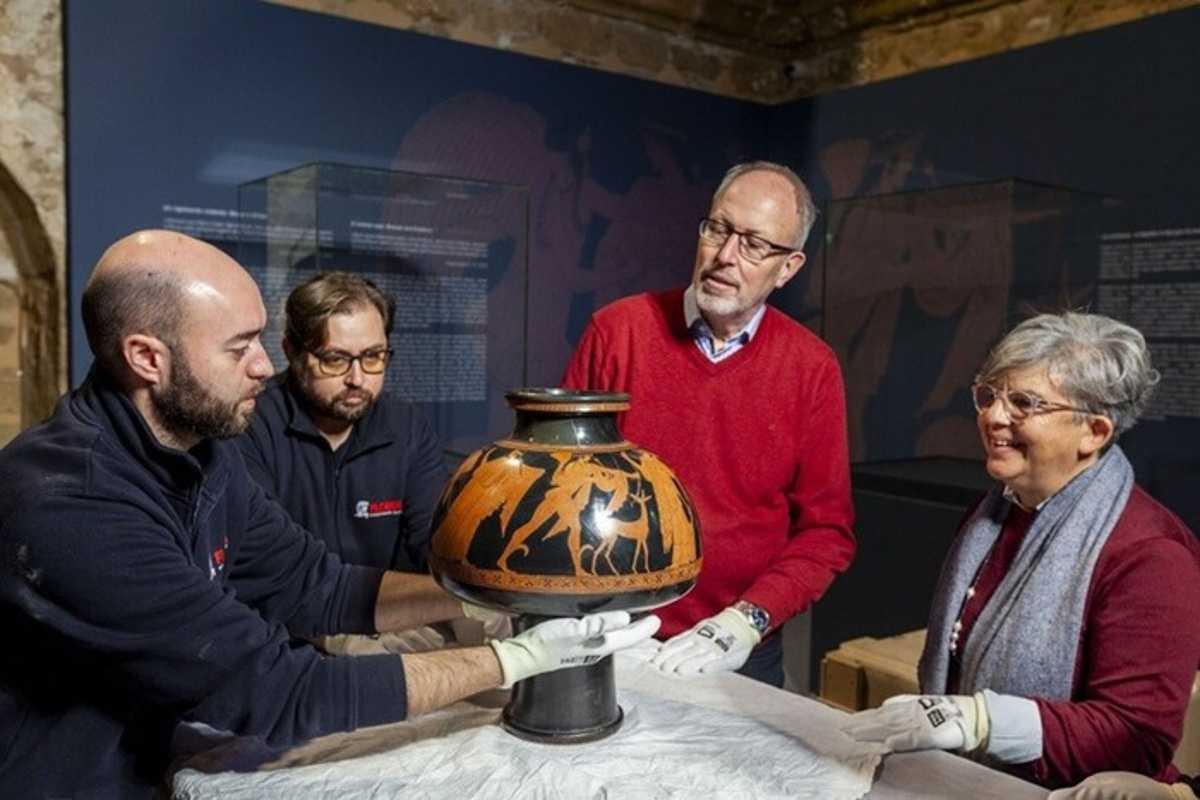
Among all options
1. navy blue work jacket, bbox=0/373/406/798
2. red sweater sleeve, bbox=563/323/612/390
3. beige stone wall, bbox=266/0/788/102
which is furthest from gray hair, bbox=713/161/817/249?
beige stone wall, bbox=266/0/788/102

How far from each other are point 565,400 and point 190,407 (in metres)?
0.55

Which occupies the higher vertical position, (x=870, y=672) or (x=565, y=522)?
(x=565, y=522)

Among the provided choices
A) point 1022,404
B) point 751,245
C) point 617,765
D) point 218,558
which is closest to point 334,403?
point 218,558

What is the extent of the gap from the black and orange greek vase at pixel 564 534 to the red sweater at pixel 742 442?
60cm

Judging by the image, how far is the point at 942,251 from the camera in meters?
4.01

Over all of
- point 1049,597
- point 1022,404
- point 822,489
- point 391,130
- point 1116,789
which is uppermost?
point 391,130

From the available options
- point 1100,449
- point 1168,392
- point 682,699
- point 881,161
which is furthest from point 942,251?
point 682,699

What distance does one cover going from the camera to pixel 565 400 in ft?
4.93

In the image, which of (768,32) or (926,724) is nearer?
(926,724)

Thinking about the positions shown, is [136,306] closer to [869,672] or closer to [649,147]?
[869,672]

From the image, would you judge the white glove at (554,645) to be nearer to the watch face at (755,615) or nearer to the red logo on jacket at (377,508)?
the watch face at (755,615)

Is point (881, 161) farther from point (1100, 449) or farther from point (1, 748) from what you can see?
point (1, 748)

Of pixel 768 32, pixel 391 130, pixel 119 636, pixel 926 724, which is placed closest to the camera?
pixel 119 636

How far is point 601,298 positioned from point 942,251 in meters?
1.45
